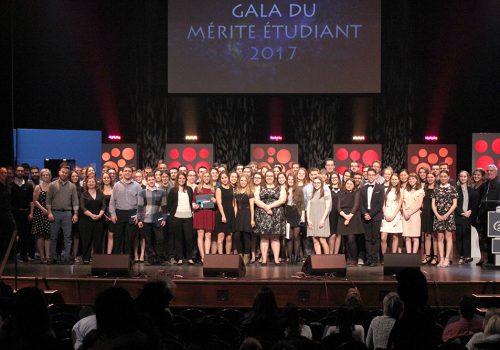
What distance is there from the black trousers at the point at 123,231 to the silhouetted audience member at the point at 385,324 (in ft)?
18.9

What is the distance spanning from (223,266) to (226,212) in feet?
5.88

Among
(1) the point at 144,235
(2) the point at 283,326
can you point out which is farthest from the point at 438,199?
(2) the point at 283,326

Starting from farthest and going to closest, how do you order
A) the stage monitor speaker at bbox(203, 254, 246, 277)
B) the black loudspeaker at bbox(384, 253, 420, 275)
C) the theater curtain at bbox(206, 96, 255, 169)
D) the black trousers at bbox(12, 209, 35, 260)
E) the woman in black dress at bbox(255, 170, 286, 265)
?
the theater curtain at bbox(206, 96, 255, 169), the black trousers at bbox(12, 209, 35, 260), the woman in black dress at bbox(255, 170, 286, 265), the black loudspeaker at bbox(384, 253, 420, 275), the stage monitor speaker at bbox(203, 254, 246, 277)

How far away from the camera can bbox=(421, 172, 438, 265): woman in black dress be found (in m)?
10.2

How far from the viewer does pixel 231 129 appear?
16328mm

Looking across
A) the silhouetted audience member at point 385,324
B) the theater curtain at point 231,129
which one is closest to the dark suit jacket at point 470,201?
the silhouetted audience member at point 385,324

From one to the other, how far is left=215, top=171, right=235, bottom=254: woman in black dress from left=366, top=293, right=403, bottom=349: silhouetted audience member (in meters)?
5.23

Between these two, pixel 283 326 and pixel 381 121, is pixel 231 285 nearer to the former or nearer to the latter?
pixel 283 326

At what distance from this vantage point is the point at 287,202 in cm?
1038

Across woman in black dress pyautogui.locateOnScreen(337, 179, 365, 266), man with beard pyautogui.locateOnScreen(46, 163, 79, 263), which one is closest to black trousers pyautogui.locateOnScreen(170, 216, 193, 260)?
man with beard pyautogui.locateOnScreen(46, 163, 79, 263)

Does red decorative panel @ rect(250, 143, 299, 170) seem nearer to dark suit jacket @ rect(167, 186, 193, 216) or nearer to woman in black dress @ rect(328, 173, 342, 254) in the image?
woman in black dress @ rect(328, 173, 342, 254)

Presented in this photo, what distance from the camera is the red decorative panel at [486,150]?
1516 cm

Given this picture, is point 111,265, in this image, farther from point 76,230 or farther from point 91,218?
point 76,230

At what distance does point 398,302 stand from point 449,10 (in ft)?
35.7
